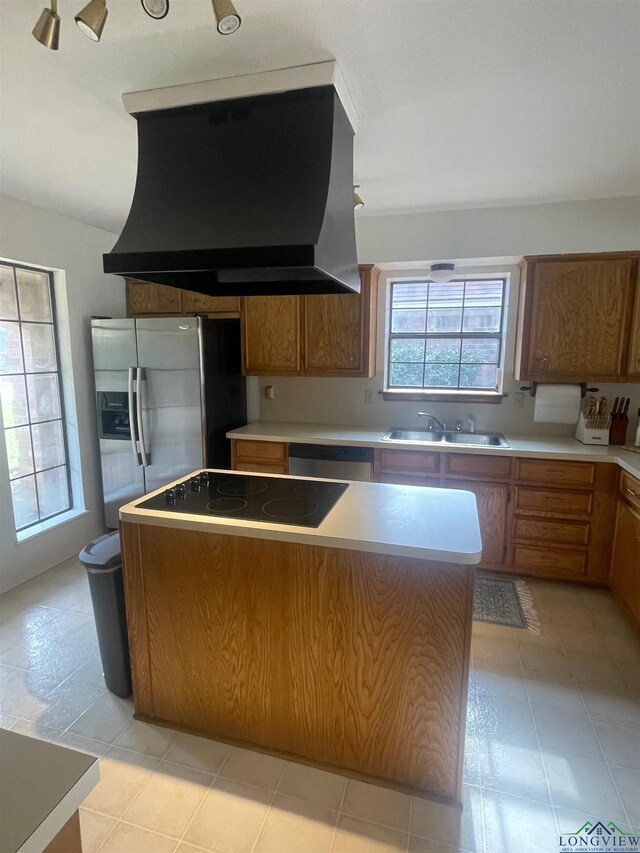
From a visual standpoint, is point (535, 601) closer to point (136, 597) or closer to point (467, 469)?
point (467, 469)

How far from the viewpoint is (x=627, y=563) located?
2.58 metres

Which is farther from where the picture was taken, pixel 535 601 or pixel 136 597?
pixel 535 601

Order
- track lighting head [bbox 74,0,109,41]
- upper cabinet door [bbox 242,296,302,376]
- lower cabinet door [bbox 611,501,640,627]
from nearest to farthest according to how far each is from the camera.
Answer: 1. track lighting head [bbox 74,0,109,41]
2. lower cabinet door [bbox 611,501,640,627]
3. upper cabinet door [bbox 242,296,302,376]

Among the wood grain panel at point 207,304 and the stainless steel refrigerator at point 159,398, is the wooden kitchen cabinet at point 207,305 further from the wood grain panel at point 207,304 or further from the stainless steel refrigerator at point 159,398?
the stainless steel refrigerator at point 159,398

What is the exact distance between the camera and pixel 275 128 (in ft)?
5.34

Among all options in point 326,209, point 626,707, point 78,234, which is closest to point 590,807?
point 626,707

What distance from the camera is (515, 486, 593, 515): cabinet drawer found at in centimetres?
284

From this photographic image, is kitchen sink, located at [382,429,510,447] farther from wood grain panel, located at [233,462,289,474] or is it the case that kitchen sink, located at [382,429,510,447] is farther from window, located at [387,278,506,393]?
wood grain panel, located at [233,462,289,474]

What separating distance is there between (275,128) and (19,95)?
107 cm

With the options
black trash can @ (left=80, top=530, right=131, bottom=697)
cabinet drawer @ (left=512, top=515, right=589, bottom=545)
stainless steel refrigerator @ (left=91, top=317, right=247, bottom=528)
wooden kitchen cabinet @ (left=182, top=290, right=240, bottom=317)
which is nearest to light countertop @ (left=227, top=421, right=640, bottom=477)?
stainless steel refrigerator @ (left=91, top=317, right=247, bottom=528)

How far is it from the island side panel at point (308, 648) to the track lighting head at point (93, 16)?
4.96 ft

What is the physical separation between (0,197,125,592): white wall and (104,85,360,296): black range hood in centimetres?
175

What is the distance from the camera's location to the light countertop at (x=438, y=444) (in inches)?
110

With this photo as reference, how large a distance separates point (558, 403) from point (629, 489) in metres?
0.82
